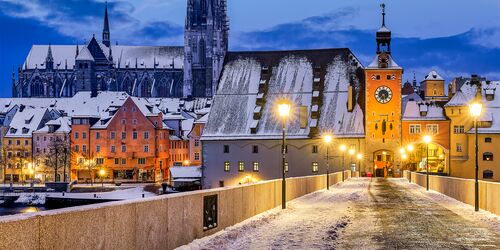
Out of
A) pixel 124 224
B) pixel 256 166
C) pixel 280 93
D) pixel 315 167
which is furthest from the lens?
pixel 280 93

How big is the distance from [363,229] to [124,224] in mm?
9445

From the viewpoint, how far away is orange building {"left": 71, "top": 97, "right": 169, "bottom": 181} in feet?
399

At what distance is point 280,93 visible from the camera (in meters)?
112

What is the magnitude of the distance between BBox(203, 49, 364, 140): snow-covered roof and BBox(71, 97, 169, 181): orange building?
15.9m

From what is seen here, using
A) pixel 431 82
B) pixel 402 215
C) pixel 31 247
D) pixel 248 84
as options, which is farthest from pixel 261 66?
pixel 31 247

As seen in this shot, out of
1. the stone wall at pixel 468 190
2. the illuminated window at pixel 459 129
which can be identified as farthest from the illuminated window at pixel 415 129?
the stone wall at pixel 468 190

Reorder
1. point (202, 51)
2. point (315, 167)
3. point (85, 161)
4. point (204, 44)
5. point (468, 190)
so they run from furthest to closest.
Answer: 1. point (202, 51)
2. point (204, 44)
3. point (85, 161)
4. point (315, 167)
5. point (468, 190)

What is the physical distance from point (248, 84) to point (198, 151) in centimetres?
2106

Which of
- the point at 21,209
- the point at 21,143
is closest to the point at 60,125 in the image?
the point at 21,143

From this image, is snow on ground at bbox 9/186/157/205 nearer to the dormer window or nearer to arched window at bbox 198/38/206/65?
the dormer window

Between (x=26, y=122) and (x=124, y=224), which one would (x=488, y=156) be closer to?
(x=26, y=122)

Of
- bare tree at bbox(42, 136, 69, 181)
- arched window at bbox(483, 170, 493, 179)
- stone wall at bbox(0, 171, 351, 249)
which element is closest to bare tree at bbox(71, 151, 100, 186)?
bare tree at bbox(42, 136, 69, 181)

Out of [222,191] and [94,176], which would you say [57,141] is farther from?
[222,191]

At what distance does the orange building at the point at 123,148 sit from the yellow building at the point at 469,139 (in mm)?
46137
